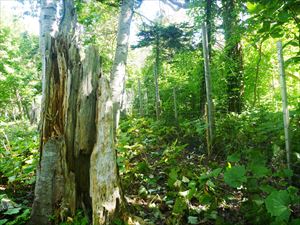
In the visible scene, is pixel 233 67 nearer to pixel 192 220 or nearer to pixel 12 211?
pixel 192 220

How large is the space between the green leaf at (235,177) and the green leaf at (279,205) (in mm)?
324

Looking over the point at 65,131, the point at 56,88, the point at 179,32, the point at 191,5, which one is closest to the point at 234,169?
the point at 65,131

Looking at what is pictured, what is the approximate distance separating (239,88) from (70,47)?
16.3ft

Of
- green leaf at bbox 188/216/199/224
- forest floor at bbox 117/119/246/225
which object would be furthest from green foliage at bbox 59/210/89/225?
green leaf at bbox 188/216/199/224

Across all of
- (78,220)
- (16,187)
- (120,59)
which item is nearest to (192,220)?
(78,220)

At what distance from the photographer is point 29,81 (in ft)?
60.1

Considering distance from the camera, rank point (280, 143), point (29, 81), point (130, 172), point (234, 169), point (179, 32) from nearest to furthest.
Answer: point (234, 169), point (280, 143), point (130, 172), point (179, 32), point (29, 81)

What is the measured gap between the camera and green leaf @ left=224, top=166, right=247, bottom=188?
260cm

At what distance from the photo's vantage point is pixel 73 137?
3125 millimetres

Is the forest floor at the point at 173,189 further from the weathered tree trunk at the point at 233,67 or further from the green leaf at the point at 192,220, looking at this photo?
the weathered tree trunk at the point at 233,67

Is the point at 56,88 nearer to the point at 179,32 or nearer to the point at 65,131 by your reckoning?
the point at 65,131

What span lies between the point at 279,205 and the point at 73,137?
2.17 metres

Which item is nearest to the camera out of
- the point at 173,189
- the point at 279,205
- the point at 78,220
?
the point at 279,205

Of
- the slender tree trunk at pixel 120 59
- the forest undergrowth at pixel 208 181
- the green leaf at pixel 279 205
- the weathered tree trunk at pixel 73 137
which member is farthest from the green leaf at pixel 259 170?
the slender tree trunk at pixel 120 59
